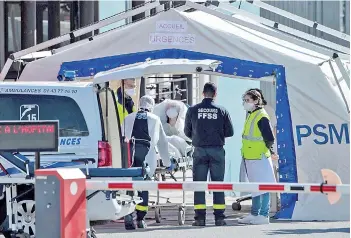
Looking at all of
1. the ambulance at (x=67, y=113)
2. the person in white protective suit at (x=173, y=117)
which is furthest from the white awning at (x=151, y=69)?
the person in white protective suit at (x=173, y=117)

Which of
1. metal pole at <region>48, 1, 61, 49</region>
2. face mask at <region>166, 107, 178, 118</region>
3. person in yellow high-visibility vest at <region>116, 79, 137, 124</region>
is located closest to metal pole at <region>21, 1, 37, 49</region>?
metal pole at <region>48, 1, 61, 49</region>

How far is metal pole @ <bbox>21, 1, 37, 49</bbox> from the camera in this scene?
27422mm

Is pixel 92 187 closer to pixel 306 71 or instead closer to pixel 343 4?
pixel 306 71

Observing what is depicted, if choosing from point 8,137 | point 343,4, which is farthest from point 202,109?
point 343,4

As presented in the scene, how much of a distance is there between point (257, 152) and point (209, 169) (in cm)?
67

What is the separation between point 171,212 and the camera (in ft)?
52.7

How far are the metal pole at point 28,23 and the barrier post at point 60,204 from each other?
62.0 feet

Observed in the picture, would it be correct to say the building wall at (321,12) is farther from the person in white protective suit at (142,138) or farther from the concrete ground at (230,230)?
the person in white protective suit at (142,138)

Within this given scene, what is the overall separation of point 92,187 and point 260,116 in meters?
5.12

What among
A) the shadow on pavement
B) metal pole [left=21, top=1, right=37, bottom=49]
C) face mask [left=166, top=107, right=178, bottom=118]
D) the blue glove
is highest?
metal pole [left=21, top=1, right=37, bottom=49]

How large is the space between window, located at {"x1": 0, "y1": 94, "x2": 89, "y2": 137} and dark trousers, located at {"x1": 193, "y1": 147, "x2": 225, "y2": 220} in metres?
2.43

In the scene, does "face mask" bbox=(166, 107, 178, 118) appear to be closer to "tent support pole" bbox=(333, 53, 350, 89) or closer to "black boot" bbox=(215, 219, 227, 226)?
"tent support pole" bbox=(333, 53, 350, 89)

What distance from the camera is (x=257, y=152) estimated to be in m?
13.9

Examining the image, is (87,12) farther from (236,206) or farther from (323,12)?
(236,206)
